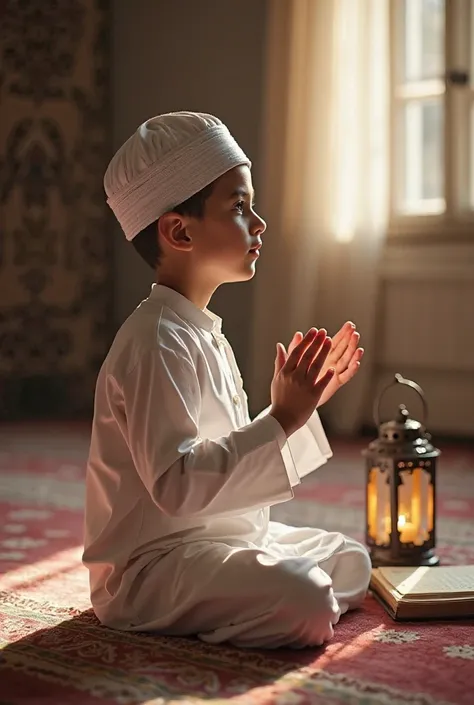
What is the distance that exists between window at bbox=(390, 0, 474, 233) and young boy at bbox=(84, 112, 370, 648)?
265 cm

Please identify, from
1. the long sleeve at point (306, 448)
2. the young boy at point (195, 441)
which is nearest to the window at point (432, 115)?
the long sleeve at point (306, 448)

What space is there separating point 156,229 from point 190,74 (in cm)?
356

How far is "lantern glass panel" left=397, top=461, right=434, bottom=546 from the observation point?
2244mm

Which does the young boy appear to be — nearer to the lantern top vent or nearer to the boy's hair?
the boy's hair

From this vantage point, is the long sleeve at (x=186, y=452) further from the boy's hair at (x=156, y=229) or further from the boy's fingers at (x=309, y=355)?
the boy's hair at (x=156, y=229)

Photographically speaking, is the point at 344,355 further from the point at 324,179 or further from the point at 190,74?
the point at 190,74

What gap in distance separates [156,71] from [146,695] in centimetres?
432

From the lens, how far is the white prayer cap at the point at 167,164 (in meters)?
1.84

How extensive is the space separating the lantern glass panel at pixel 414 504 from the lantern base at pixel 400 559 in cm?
3

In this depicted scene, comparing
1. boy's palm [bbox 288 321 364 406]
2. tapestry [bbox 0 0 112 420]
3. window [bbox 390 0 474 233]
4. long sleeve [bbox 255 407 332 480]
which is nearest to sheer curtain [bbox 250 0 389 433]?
window [bbox 390 0 474 233]

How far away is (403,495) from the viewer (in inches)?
88.6

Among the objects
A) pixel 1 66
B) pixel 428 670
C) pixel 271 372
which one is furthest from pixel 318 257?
pixel 428 670

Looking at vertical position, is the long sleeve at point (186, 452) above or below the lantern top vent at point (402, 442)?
above

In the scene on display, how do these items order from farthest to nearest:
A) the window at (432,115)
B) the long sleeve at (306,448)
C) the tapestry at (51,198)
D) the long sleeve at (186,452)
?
1. the tapestry at (51,198)
2. the window at (432,115)
3. the long sleeve at (306,448)
4. the long sleeve at (186,452)
